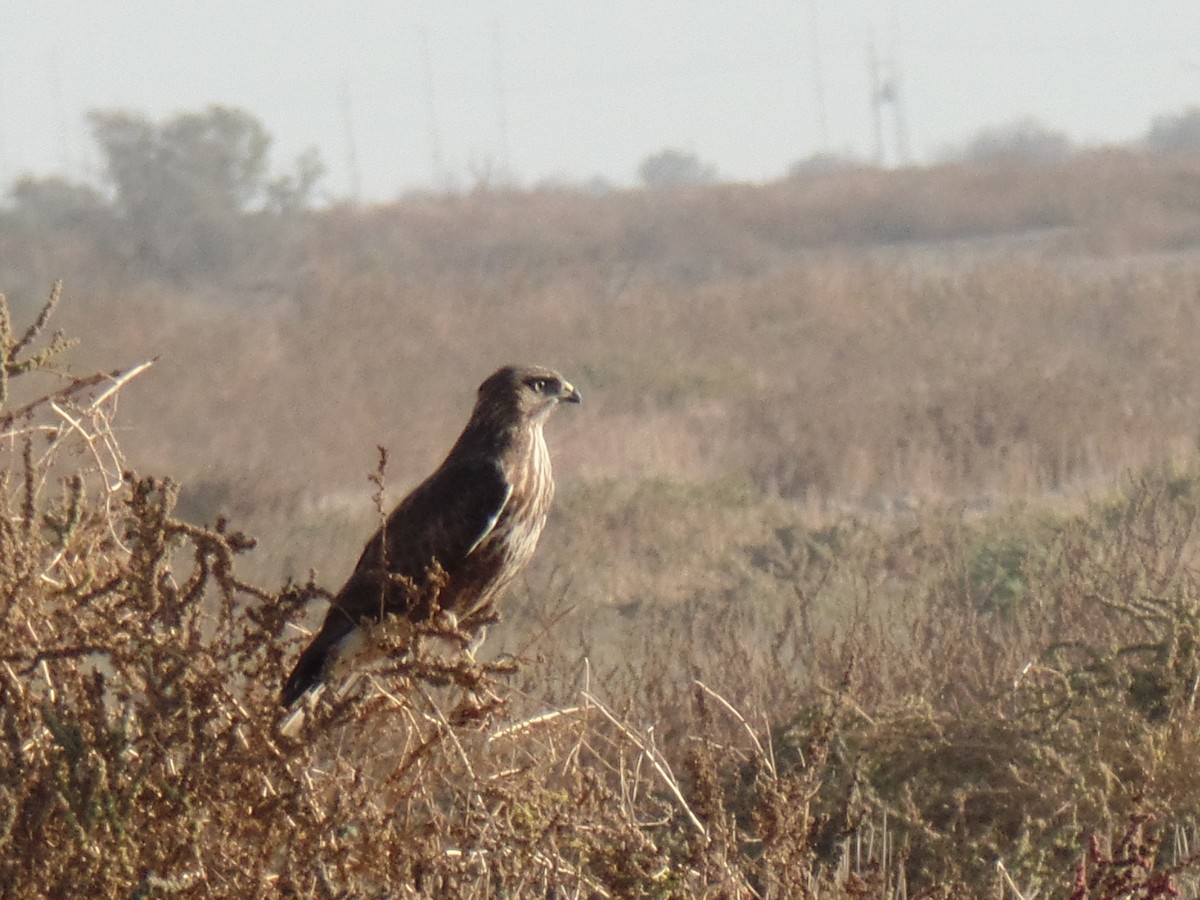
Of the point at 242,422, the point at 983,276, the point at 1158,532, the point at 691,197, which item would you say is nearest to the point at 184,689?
the point at 1158,532

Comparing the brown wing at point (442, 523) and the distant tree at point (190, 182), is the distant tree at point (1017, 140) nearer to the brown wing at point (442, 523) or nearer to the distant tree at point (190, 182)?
the distant tree at point (190, 182)

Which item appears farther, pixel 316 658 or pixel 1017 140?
pixel 1017 140

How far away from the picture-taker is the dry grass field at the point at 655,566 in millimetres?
2820

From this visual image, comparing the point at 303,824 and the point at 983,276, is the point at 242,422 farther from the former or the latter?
the point at 303,824

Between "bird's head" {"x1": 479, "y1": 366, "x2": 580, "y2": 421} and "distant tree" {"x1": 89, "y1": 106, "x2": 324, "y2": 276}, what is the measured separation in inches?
1165

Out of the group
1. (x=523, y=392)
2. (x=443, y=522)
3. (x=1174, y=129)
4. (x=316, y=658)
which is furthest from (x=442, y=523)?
(x=1174, y=129)

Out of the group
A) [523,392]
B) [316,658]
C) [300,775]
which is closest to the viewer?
[300,775]

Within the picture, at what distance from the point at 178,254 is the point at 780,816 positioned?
1303 inches

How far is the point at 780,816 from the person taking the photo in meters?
2.85

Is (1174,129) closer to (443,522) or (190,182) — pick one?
(190,182)

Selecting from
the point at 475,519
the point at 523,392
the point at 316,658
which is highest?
the point at 523,392

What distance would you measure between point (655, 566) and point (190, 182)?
26.9m

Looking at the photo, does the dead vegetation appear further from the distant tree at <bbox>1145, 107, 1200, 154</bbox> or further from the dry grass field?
the distant tree at <bbox>1145, 107, 1200, 154</bbox>

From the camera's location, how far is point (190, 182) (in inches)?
1437
